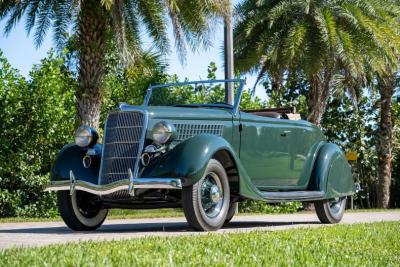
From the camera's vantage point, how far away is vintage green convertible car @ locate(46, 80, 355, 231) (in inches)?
329

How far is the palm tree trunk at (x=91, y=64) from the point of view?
1645 centimetres

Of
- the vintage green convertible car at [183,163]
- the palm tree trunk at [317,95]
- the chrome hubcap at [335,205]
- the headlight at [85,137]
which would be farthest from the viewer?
the palm tree trunk at [317,95]

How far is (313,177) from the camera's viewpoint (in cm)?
1081

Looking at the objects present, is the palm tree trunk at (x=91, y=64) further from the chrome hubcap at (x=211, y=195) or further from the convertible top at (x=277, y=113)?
the chrome hubcap at (x=211, y=195)

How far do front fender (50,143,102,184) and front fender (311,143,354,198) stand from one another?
3157mm

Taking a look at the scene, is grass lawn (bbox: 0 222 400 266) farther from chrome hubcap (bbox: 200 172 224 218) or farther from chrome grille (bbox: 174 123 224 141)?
chrome grille (bbox: 174 123 224 141)

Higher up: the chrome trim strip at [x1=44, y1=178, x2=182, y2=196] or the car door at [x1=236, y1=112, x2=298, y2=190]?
the car door at [x1=236, y1=112, x2=298, y2=190]

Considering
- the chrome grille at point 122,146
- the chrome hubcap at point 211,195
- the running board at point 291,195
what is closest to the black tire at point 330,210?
the running board at point 291,195

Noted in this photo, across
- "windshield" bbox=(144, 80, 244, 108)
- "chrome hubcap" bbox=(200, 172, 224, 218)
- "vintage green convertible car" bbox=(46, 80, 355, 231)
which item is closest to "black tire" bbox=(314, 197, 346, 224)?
"vintage green convertible car" bbox=(46, 80, 355, 231)

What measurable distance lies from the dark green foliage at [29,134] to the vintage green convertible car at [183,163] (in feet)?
30.0

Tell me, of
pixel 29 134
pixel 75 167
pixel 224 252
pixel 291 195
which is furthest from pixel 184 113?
pixel 29 134

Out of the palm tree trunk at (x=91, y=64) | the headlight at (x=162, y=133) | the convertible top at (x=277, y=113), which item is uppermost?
the palm tree trunk at (x=91, y=64)

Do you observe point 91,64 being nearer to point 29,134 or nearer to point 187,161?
point 29,134

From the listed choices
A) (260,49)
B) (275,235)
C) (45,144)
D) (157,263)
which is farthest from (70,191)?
(260,49)
